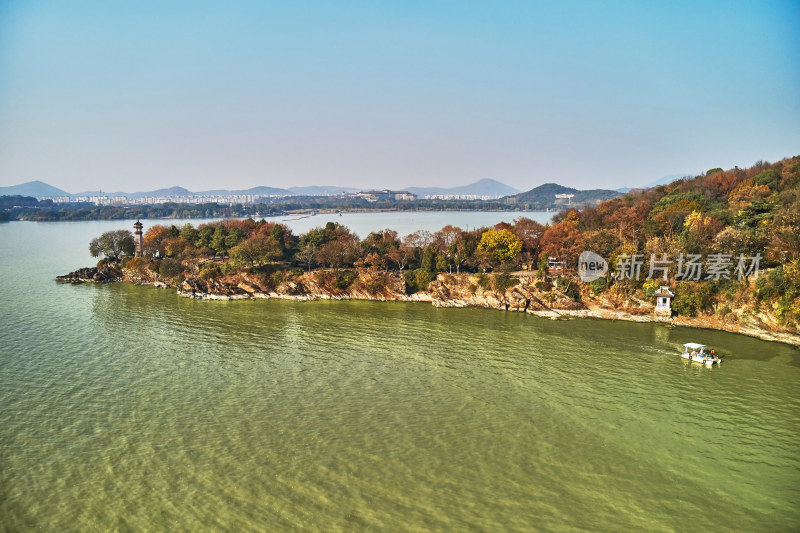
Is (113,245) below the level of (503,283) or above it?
above

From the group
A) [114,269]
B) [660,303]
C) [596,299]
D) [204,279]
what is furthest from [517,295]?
[114,269]

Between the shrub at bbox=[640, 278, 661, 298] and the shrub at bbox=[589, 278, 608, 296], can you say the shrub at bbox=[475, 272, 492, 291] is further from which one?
the shrub at bbox=[640, 278, 661, 298]

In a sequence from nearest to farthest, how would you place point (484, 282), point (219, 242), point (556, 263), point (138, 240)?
point (484, 282), point (556, 263), point (219, 242), point (138, 240)

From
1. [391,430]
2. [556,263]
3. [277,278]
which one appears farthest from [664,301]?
[277,278]

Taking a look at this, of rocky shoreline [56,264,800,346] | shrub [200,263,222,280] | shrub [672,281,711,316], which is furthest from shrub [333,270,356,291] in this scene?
shrub [672,281,711,316]

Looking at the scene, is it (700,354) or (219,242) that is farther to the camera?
(219,242)

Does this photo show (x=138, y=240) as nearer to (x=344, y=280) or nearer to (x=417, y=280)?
(x=344, y=280)

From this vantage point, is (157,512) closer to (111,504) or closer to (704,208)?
(111,504)
